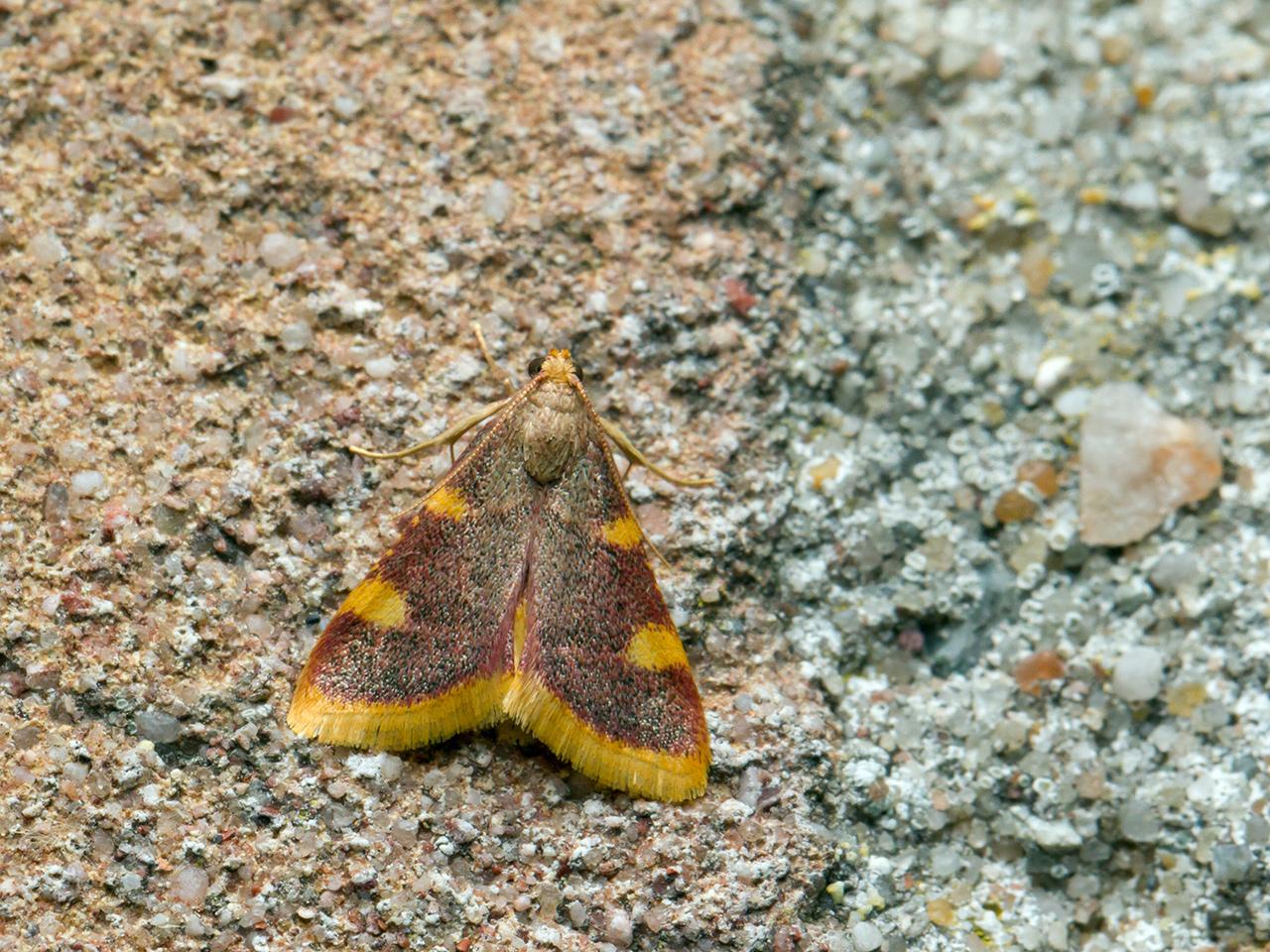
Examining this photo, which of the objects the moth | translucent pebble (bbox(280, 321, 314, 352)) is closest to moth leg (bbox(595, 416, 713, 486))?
the moth

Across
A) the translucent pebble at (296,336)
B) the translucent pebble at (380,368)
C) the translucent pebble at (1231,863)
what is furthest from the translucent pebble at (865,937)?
the translucent pebble at (296,336)

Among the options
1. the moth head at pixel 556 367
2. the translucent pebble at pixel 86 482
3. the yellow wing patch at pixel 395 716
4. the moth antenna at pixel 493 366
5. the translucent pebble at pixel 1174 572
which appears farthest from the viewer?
the translucent pebble at pixel 1174 572

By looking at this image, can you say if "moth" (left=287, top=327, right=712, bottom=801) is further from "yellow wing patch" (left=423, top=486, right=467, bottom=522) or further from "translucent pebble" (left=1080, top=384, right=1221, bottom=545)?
"translucent pebble" (left=1080, top=384, right=1221, bottom=545)

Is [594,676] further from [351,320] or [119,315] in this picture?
[119,315]

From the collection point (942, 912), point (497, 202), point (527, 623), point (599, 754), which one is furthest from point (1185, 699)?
point (497, 202)

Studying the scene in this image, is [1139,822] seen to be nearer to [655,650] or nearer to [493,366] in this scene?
[655,650]

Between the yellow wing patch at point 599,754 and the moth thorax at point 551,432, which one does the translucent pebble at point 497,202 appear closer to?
the moth thorax at point 551,432

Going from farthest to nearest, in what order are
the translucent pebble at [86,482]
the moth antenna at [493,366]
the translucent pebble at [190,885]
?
the moth antenna at [493,366] → the translucent pebble at [86,482] → the translucent pebble at [190,885]
